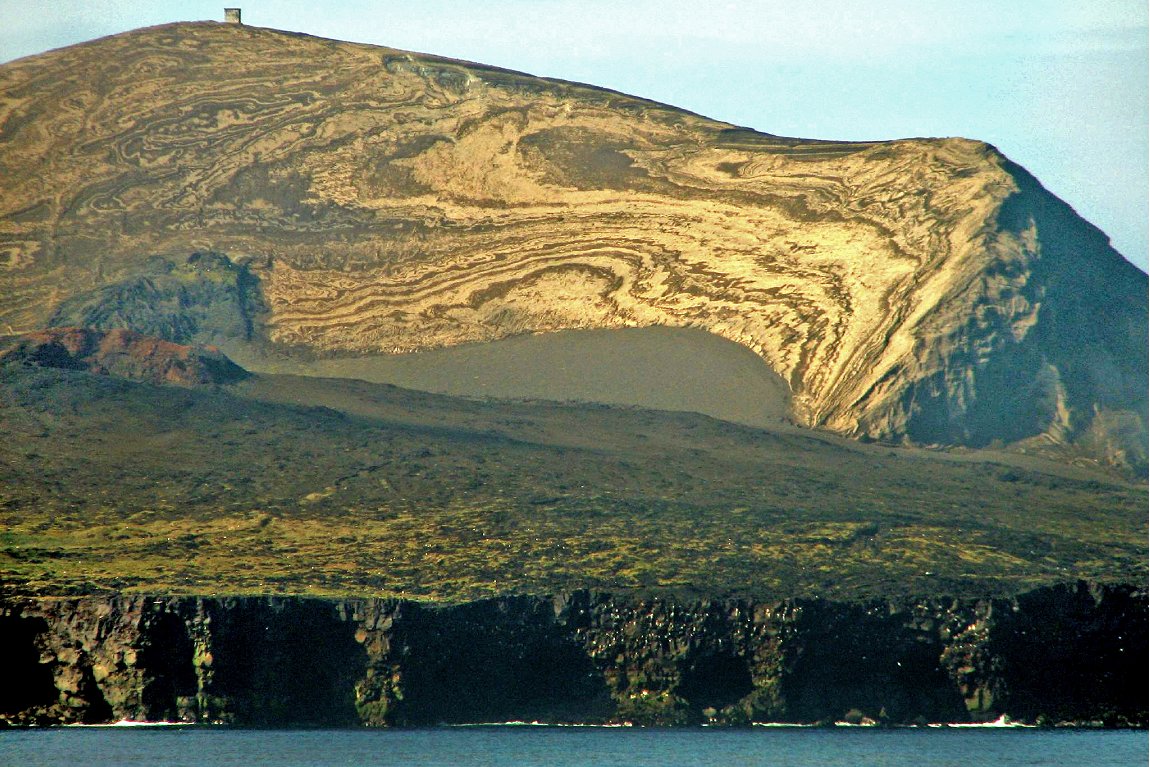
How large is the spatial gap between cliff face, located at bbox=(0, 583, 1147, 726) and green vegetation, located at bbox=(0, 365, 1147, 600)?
1.71 metres

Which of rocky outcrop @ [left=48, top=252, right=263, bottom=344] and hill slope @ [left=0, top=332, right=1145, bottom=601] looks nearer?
hill slope @ [left=0, top=332, right=1145, bottom=601]

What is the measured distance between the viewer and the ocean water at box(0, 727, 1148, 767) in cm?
4253

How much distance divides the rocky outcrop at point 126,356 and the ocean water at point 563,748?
3325cm

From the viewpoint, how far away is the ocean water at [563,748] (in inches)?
1674

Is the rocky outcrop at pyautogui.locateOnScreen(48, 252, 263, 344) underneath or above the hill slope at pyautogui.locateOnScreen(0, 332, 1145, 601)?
above

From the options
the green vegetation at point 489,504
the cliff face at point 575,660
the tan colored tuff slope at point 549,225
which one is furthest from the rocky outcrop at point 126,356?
the cliff face at point 575,660

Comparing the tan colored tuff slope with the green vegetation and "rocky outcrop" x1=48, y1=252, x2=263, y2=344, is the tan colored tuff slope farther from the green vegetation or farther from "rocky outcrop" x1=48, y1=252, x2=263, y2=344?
the green vegetation

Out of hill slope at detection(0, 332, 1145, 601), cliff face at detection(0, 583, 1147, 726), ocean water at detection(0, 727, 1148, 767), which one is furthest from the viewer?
hill slope at detection(0, 332, 1145, 601)

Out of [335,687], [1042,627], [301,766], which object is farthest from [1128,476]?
[301,766]

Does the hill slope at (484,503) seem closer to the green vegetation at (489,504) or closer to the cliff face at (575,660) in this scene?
the green vegetation at (489,504)

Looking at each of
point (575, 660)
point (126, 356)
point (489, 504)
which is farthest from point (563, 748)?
Answer: point (126, 356)

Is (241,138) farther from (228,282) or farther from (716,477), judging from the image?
(716,477)

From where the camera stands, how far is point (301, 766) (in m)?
41.0

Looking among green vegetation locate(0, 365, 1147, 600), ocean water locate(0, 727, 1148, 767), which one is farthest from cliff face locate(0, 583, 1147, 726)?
green vegetation locate(0, 365, 1147, 600)
